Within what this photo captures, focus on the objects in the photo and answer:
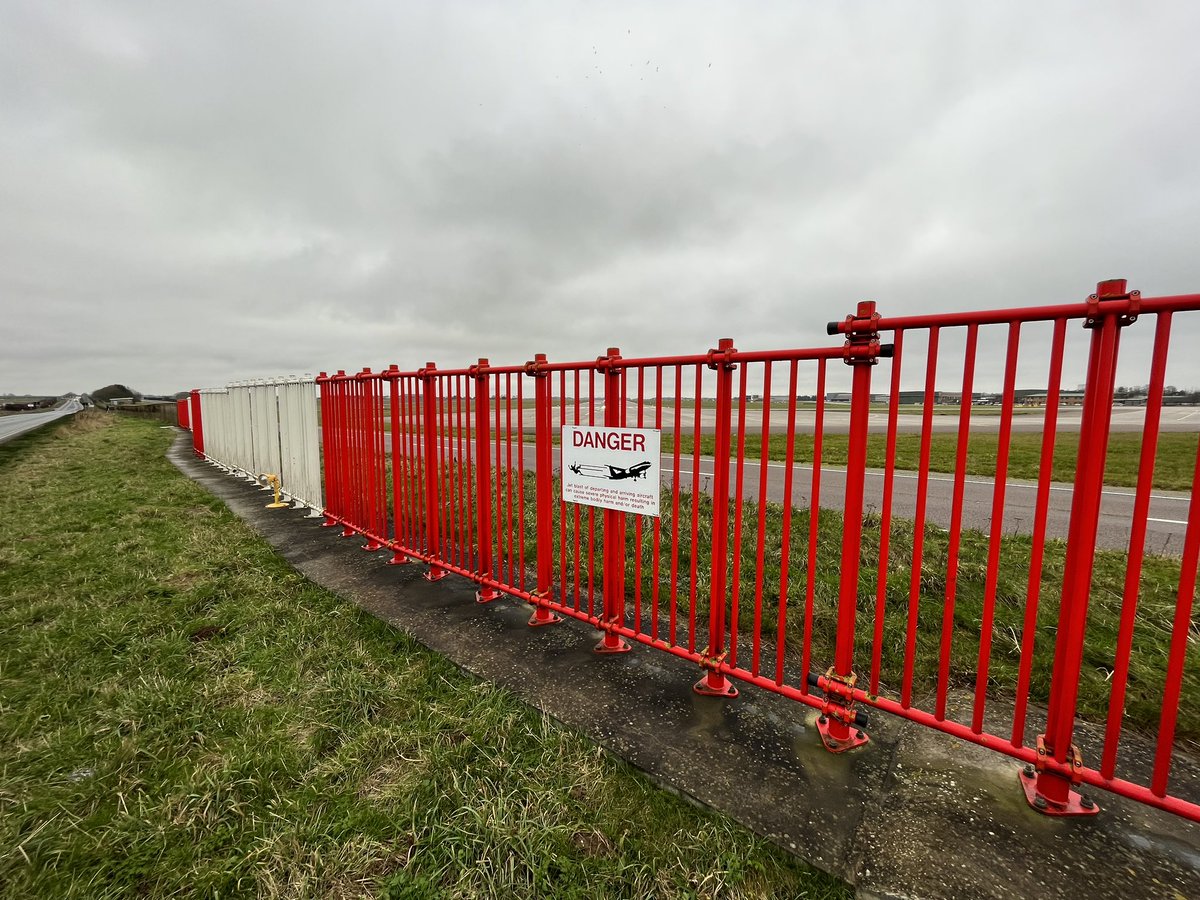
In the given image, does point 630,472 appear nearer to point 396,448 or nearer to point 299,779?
point 299,779

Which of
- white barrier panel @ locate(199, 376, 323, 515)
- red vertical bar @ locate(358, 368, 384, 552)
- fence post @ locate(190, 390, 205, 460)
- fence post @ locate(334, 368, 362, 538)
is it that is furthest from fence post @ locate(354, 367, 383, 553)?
fence post @ locate(190, 390, 205, 460)

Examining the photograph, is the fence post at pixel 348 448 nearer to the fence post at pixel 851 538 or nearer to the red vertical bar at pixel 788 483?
the red vertical bar at pixel 788 483

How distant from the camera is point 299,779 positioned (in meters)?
2.16

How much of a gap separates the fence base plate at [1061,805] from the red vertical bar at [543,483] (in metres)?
2.66

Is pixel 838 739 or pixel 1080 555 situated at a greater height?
pixel 1080 555

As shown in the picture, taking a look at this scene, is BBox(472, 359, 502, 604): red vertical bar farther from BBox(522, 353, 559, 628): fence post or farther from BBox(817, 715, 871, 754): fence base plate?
BBox(817, 715, 871, 754): fence base plate

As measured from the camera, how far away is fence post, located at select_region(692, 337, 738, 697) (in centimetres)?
257

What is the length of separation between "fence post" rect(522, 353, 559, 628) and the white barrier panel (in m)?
4.06

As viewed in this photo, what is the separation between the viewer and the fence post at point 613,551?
9.91ft

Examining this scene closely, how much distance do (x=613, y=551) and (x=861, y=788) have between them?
1.69 meters

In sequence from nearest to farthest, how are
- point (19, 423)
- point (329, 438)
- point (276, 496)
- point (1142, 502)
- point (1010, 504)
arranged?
point (1142, 502)
point (329, 438)
point (276, 496)
point (1010, 504)
point (19, 423)

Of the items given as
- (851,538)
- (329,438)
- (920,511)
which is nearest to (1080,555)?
(920,511)

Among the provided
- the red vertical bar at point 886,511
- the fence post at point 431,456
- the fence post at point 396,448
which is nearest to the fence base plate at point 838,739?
the red vertical bar at point 886,511

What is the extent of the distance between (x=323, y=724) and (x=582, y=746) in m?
1.33
